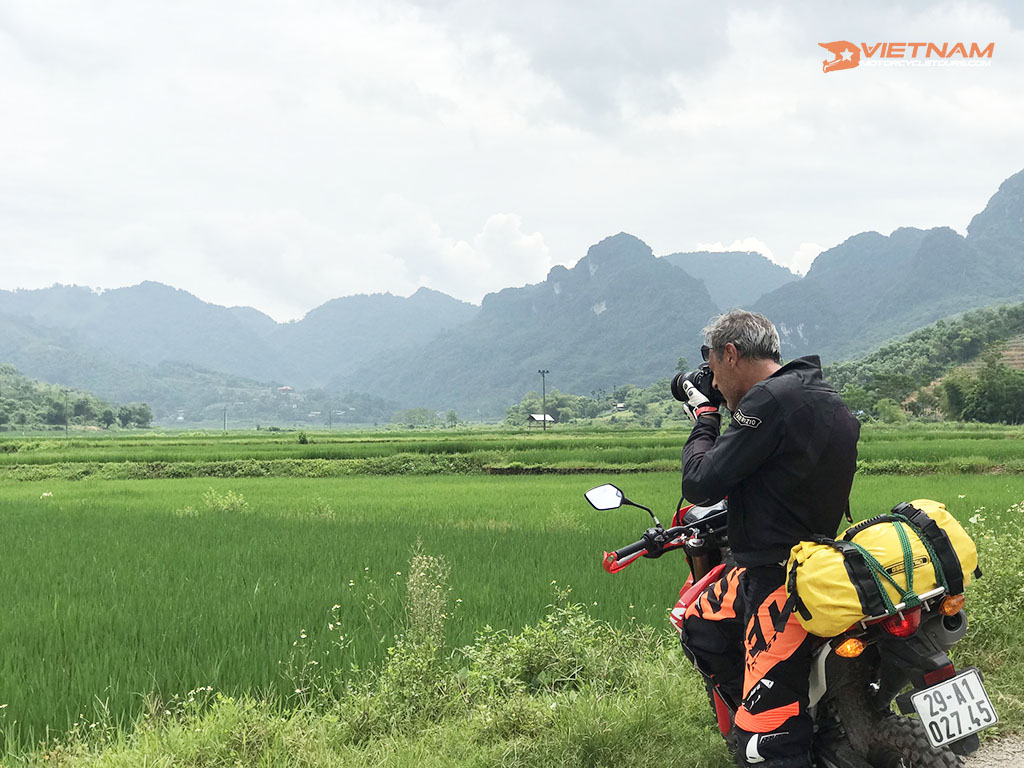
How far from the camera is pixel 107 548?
25.5 ft

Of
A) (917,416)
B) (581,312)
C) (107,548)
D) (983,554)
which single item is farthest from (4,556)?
(581,312)

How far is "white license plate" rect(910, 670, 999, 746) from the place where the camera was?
6.31 ft

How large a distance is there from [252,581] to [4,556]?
338cm

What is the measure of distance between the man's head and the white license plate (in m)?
0.96

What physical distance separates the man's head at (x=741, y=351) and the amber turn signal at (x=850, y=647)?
0.76 meters

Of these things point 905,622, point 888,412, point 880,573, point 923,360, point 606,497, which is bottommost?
point 888,412

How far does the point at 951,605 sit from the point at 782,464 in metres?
0.56

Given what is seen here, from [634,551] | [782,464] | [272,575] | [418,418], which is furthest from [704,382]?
[418,418]

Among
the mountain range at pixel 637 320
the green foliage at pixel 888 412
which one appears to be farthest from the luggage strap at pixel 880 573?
the mountain range at pixel 637 320

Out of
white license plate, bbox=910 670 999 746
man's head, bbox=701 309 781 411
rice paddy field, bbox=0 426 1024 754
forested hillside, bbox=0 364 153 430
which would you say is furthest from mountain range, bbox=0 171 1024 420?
white license plate, bbox=910 670 999 746

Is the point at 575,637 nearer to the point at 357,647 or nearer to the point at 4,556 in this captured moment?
the point at 357,647

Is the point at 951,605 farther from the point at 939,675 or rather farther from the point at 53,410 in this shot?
the point at 53,410

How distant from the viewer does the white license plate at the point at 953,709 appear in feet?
6.31

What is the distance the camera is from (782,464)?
2.15 meters
